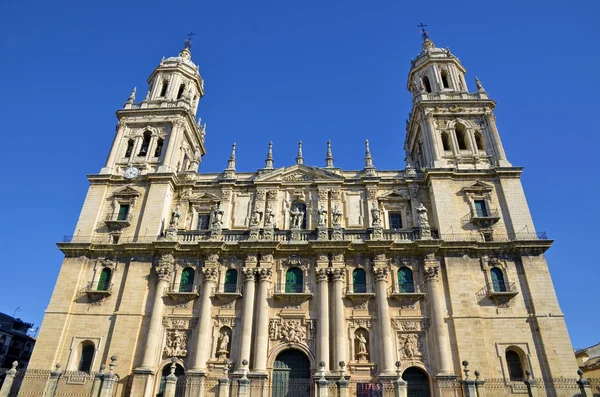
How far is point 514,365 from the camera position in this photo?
22.2 m

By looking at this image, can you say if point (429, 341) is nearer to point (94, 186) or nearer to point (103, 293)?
point (103, 293)

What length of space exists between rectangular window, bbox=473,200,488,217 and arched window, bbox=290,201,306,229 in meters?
10.6

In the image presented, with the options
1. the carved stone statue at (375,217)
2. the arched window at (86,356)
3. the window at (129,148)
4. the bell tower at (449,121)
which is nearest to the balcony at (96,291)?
the arched window at (86,356)

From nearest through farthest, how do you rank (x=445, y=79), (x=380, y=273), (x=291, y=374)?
(x=291, y=374) < (x=380, y=273) < (x=445, y=79)

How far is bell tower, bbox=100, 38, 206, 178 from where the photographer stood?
2969cm

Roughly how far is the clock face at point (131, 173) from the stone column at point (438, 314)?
63.2 ft

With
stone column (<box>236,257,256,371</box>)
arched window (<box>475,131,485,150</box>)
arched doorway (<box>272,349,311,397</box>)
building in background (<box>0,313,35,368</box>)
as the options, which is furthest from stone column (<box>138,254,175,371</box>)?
building in background (<box>0,313,35,368</box>)

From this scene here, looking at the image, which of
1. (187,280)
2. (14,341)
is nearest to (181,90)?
(187,280)

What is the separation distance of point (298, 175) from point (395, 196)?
21.5 ft

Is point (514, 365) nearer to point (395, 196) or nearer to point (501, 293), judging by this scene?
point (501, 293)

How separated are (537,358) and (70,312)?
2492cm

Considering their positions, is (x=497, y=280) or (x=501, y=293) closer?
(x=501, y=293)

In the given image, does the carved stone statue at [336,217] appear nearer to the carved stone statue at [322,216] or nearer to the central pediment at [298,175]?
the carved stone statue at [322,216]

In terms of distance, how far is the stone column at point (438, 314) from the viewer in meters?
21.6
